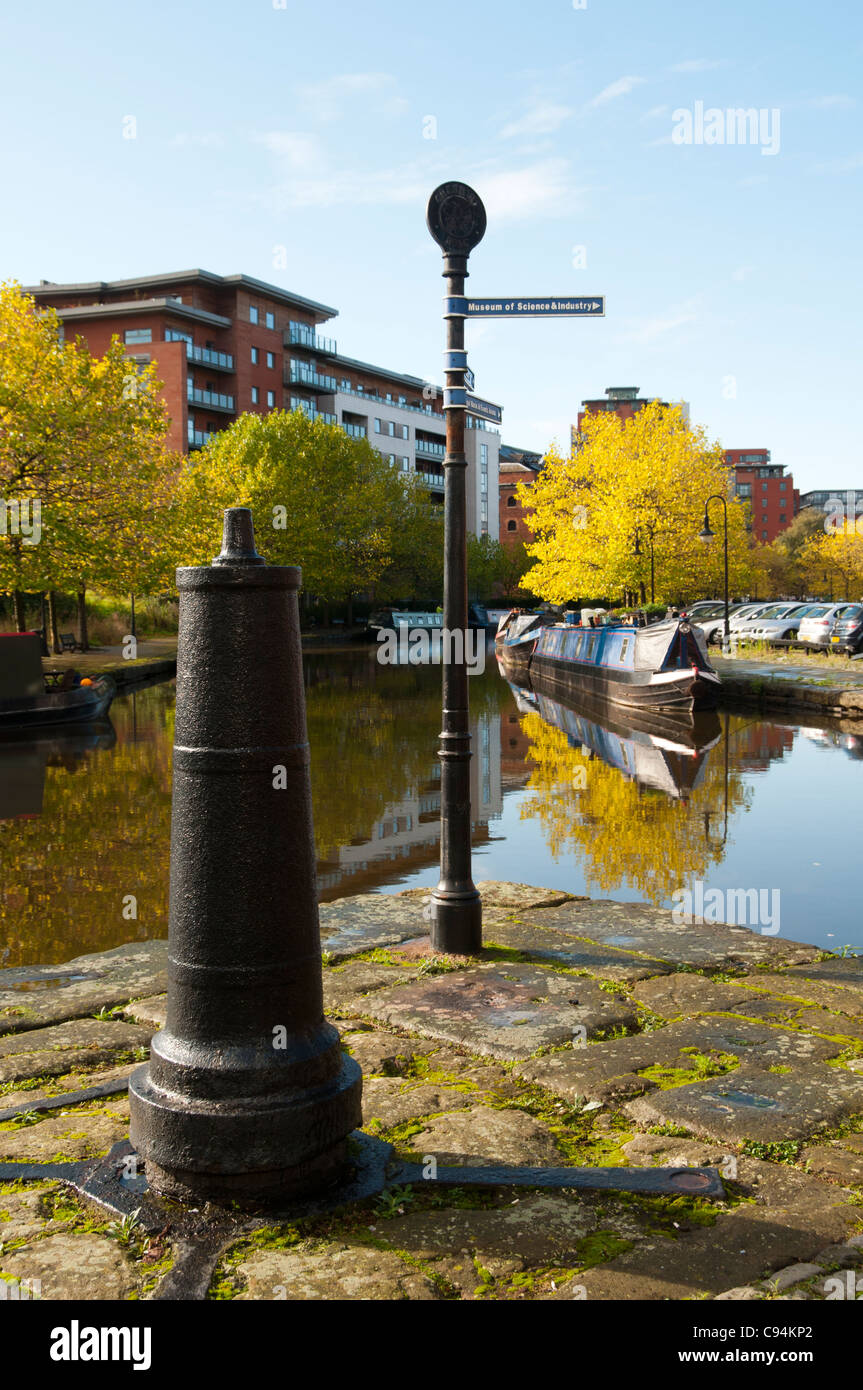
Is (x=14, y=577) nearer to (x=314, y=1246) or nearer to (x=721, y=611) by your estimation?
(x=314, y=1246)

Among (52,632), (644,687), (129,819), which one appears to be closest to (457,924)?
(129,819)

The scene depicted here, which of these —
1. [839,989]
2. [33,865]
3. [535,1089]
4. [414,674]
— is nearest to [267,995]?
[535,1089]

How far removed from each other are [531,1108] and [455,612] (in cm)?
265

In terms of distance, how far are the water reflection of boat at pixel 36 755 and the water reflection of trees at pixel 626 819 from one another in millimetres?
5962

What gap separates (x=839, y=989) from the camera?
203 inches

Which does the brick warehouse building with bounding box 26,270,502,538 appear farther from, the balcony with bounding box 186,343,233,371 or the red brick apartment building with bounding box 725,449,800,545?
the red brick apartment building with bounding box 725,449,800,545

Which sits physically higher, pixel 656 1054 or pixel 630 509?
pixel 630 509

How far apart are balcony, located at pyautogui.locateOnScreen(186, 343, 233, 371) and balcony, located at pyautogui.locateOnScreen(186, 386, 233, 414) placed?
1.39 m

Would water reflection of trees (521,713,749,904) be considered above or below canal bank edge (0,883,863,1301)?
below

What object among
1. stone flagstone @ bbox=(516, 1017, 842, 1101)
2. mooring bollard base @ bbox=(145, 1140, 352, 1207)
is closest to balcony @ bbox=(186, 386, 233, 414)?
stone flagstone @ bbox=(516, 1017, 842, 1101)

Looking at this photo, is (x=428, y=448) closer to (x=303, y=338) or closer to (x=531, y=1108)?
(x=303, y=338)

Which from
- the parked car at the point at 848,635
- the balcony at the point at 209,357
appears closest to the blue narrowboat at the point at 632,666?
the parked car at the point at 848,635

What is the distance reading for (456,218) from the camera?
5.64 metres

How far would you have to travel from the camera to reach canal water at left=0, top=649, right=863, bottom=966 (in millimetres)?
8367
